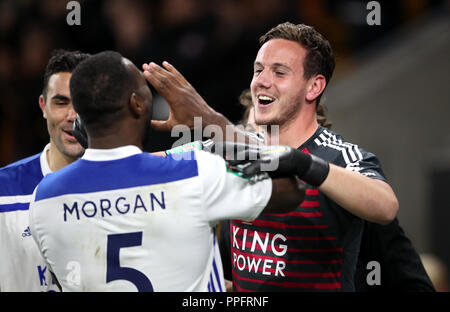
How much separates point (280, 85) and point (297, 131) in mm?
271

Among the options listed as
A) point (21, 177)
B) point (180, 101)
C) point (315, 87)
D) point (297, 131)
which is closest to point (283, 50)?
point (315, 87)

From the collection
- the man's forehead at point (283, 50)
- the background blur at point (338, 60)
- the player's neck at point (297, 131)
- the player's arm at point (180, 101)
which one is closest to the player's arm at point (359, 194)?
the player's arm at point (180, 101)

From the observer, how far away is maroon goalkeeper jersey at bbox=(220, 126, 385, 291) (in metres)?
3.16

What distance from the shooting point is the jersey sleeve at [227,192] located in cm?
256

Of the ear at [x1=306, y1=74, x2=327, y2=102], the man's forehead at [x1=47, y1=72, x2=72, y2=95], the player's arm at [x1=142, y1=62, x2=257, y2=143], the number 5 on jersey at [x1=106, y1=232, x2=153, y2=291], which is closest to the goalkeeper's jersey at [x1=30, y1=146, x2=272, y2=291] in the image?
the number 5 on jersey at [x1=106, y1=232, x2=153, y2=291]

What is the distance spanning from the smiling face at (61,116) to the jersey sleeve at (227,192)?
1.31m

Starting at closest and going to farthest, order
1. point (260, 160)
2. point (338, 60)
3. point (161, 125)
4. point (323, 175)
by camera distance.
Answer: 1. point (260, 160)
2. point (323, 175)
3. point (161, 125)
4. point (338, 60)

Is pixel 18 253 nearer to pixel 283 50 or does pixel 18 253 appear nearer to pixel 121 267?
pixel 121 267

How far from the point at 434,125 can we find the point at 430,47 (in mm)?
1046

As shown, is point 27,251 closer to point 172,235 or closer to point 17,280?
point 17,280

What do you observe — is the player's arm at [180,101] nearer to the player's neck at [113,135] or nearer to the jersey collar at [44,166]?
the player's neck at [113,135]

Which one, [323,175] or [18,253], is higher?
[323,175]

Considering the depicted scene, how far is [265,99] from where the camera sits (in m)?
3.41

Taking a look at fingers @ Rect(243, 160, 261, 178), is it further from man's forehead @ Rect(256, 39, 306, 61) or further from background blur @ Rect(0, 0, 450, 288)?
background blur @ Rect(0, 0, 450, 288)
